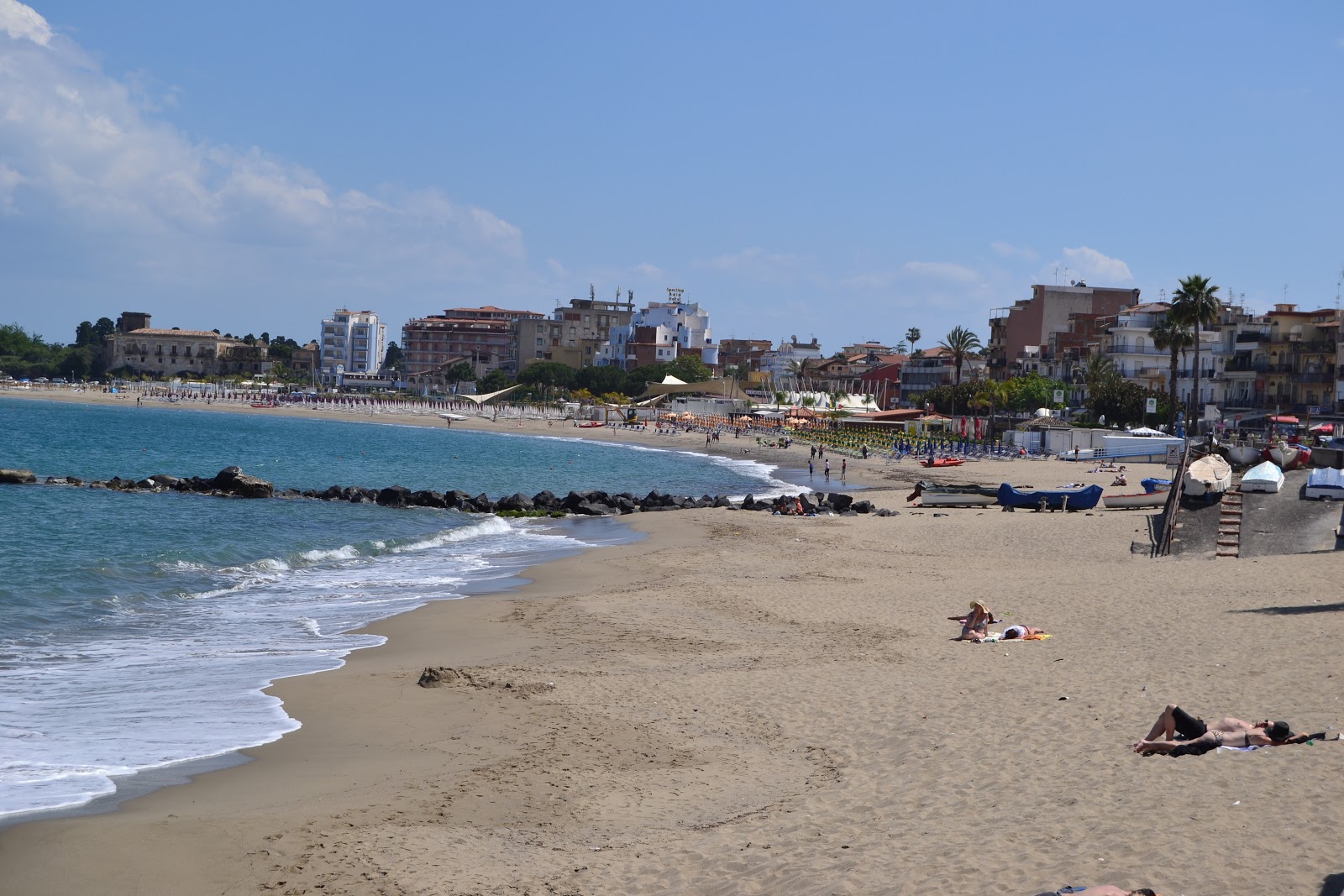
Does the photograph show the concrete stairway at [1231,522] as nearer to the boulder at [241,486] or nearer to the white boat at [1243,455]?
the white boat at [1243,455]

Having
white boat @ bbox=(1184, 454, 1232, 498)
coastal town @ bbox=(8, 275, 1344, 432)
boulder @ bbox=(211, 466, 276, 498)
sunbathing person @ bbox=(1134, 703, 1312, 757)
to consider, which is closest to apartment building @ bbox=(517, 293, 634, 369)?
coastal town @ bbox=(8, 275, 1344, 432)

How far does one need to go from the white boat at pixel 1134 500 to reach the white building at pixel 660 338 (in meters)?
113

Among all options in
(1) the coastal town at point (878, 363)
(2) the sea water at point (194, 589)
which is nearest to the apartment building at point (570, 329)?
(1) the coastal town at point (878, 363)

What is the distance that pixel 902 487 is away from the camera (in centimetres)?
5056

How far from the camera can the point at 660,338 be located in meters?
156

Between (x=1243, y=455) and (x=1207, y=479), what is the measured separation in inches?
327

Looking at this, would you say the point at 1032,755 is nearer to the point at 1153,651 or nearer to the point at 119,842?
the point at 1153,651

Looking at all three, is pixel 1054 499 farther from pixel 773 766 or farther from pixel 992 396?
pixel 992 396

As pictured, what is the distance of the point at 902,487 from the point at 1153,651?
123ft

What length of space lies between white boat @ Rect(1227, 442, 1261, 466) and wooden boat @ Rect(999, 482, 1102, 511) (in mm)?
4016

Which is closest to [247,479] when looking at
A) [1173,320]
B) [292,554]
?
[292,554]

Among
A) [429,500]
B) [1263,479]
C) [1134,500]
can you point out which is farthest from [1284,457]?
[429,500]

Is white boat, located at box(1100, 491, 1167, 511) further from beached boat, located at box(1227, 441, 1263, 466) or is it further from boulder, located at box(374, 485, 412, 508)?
boulder, located at box(374, 485, 412, 508)

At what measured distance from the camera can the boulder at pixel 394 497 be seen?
40.9 meters
